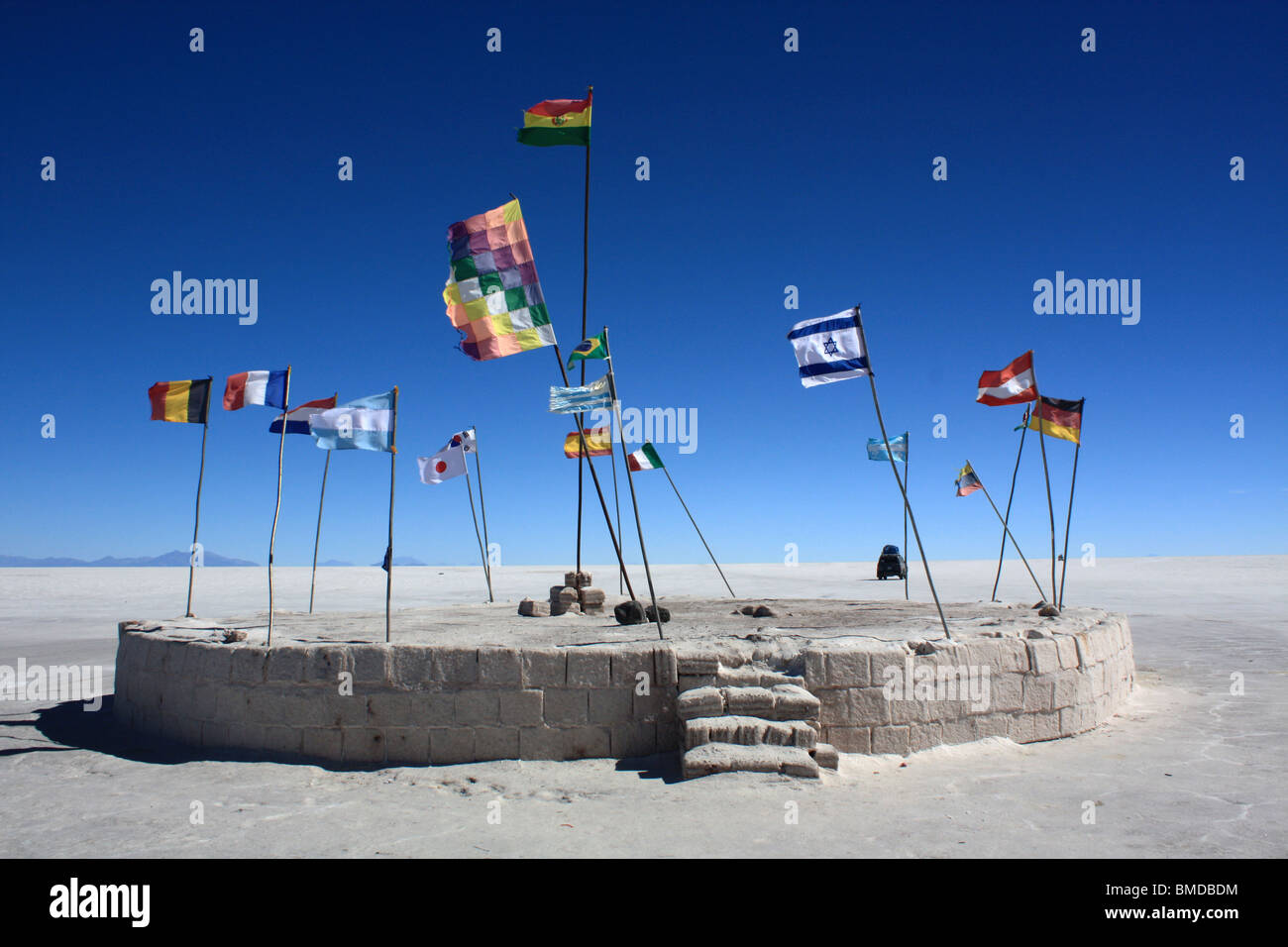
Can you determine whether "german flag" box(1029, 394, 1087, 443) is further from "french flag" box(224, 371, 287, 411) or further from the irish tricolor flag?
"french flag" box(224, 371, 287, 411)

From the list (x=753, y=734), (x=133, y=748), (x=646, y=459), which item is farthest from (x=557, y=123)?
(x=133, y=748)

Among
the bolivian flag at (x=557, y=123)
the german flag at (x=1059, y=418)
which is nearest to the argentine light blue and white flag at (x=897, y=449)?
the german flag at (x=1059, y=418)

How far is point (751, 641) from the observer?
26.9ft

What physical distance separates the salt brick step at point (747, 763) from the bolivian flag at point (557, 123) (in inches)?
339

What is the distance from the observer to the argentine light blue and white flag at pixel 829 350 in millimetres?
9445

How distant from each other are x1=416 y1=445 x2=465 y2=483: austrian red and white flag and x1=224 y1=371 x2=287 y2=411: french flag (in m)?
5.13

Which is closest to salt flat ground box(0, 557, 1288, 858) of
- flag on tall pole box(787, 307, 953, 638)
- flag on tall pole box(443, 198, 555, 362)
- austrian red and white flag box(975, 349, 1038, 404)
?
flag on tall pole box(787, 307, 953, 638)

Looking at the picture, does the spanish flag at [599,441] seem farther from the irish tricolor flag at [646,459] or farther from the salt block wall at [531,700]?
the salt block wall at [531,700]

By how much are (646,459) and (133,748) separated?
10073 mm

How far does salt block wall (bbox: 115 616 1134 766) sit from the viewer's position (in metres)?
7.57

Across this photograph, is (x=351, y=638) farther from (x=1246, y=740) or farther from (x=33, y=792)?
(x=1246, y=740)

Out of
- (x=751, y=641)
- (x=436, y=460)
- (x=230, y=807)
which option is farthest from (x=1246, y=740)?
(x=436, y=460)
